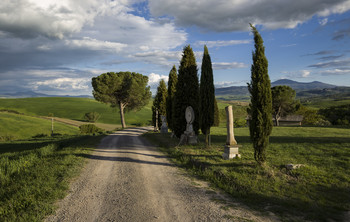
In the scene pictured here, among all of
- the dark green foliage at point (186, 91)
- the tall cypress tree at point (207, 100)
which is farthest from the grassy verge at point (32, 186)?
the dark green foliage at point (186, 91)

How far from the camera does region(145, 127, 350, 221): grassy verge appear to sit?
6430 mm

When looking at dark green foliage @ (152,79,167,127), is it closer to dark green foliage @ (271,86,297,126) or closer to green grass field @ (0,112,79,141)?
green grass field @ (0,112,79,141)

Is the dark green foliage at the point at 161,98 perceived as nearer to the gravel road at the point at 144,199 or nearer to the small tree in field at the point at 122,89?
the small tree in field at the point at 122,89

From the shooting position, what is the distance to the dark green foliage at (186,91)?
67.9ft

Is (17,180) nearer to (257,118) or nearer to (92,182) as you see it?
(92,182)

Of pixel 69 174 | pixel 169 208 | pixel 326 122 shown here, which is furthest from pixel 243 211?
pixel 326 122

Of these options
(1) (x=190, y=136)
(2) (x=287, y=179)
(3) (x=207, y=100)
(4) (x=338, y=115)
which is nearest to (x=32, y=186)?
(2) (x=287, y=179)

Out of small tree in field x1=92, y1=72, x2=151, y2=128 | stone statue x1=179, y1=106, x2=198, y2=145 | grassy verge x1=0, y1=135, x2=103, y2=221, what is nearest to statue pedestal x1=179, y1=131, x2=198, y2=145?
stone statue x1=179, y1=106, x2=198, y2=145

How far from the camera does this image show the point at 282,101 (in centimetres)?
5159

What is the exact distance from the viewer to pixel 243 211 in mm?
6156

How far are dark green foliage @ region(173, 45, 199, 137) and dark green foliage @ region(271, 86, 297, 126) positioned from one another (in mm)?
36842

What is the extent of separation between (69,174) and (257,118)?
928 centimetres

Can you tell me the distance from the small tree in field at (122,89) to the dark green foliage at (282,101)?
103ft

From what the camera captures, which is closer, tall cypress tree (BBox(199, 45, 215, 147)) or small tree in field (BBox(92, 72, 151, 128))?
tall cypress tree (BBox(199, 45, 215, 147))
